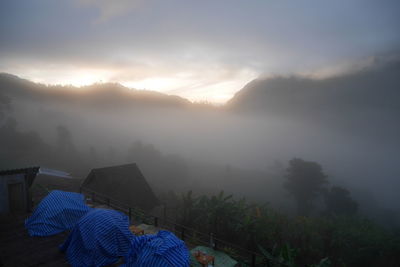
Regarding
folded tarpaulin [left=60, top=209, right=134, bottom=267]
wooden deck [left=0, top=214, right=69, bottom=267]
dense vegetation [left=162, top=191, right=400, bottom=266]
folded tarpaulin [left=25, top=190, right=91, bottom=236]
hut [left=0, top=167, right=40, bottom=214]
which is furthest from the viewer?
dense vegetation [left=162, top=191, right=400, bottom=266]

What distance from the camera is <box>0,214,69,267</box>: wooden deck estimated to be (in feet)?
34.0

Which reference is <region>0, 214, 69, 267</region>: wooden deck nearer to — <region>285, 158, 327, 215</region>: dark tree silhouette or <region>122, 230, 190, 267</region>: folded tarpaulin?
<region>122, 230, 190, 267</region>: folded tarpaulin

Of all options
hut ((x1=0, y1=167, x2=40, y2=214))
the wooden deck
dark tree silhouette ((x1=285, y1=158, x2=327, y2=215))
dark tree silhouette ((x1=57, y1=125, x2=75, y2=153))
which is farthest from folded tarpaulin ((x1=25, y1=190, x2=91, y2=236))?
dark tree silhouette ((x1=57, y1=125, x2=75, y2=153))

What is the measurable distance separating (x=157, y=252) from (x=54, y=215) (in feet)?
26.4

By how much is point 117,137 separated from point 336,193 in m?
128

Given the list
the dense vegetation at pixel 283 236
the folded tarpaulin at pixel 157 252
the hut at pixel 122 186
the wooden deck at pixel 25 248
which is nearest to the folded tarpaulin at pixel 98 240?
the wooden deck at pixel 25 248

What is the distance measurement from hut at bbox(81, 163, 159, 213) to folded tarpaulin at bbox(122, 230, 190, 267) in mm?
14291

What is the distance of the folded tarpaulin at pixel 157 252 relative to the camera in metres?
8.13

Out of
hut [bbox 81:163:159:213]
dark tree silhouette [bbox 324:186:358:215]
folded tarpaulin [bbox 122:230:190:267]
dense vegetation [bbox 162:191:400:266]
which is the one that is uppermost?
folded tarpaulin [bbox 122:230:190:267]

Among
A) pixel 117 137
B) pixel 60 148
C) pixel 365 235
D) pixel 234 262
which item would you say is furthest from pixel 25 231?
pixel 117 137

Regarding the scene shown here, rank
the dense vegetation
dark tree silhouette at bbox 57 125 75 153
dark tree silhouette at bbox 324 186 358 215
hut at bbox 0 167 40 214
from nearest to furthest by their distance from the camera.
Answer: hut at bbox 0 167 40 214 → the dense vegetation → dark tree silhouette at bbox 324 186 358 215 → dark tree silhouette at bbox 57 125 75 153

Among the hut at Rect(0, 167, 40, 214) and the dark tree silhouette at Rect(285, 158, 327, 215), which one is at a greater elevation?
the hut at Rect(0, 167, 40, 214)

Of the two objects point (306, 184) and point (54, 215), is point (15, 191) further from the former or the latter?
point (306, 184)

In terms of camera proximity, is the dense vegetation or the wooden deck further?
the dense vegetation
